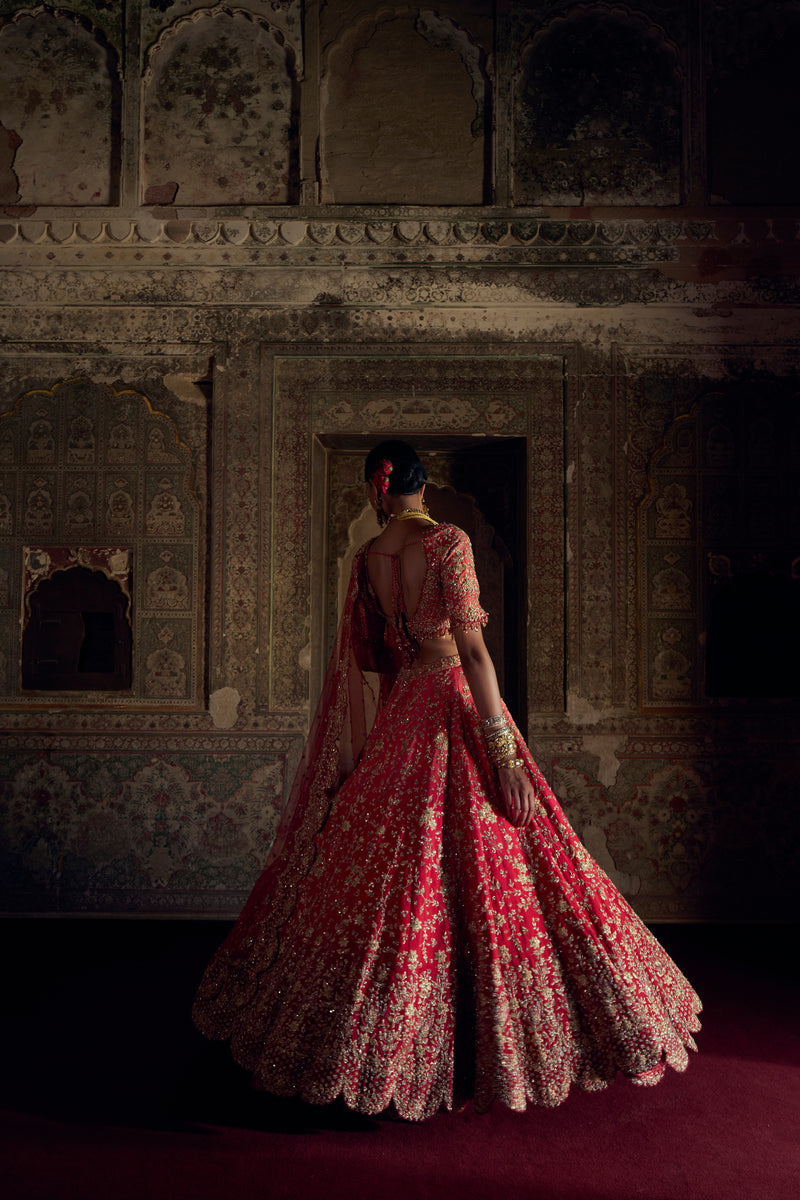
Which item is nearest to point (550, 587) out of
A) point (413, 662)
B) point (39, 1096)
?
point (413, 662)

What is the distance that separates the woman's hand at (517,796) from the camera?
2.13 metres

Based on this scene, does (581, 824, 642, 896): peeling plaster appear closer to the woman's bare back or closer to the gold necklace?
the woman's bare back

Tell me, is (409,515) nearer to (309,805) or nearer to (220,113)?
(309,805)

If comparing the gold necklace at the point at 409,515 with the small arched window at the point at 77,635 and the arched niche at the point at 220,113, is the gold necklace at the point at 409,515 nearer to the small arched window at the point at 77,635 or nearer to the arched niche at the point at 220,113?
the small arched window at the point at 77,635

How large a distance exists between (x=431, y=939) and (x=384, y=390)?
290 centimetres

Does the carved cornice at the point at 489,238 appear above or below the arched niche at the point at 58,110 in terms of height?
below

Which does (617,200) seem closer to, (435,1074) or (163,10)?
(163,10)

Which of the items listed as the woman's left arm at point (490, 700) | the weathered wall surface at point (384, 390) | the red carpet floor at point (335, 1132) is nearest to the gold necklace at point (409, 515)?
the woman's left arm at point (490, 700)

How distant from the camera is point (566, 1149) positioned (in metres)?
1.95

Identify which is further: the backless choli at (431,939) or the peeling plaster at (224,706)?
the peeling plaster at (224,706)

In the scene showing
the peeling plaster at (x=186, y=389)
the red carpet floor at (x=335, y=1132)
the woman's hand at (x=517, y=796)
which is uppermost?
the peeling plaster at (x=186, y=389)

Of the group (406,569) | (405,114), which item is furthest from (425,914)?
(405,114)

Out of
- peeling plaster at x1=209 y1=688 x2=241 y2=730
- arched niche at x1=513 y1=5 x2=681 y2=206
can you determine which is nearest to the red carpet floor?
peeling plaster at x1=209 y1=688 x2=241 y2=730

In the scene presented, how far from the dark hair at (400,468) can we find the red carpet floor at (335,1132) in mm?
1631
